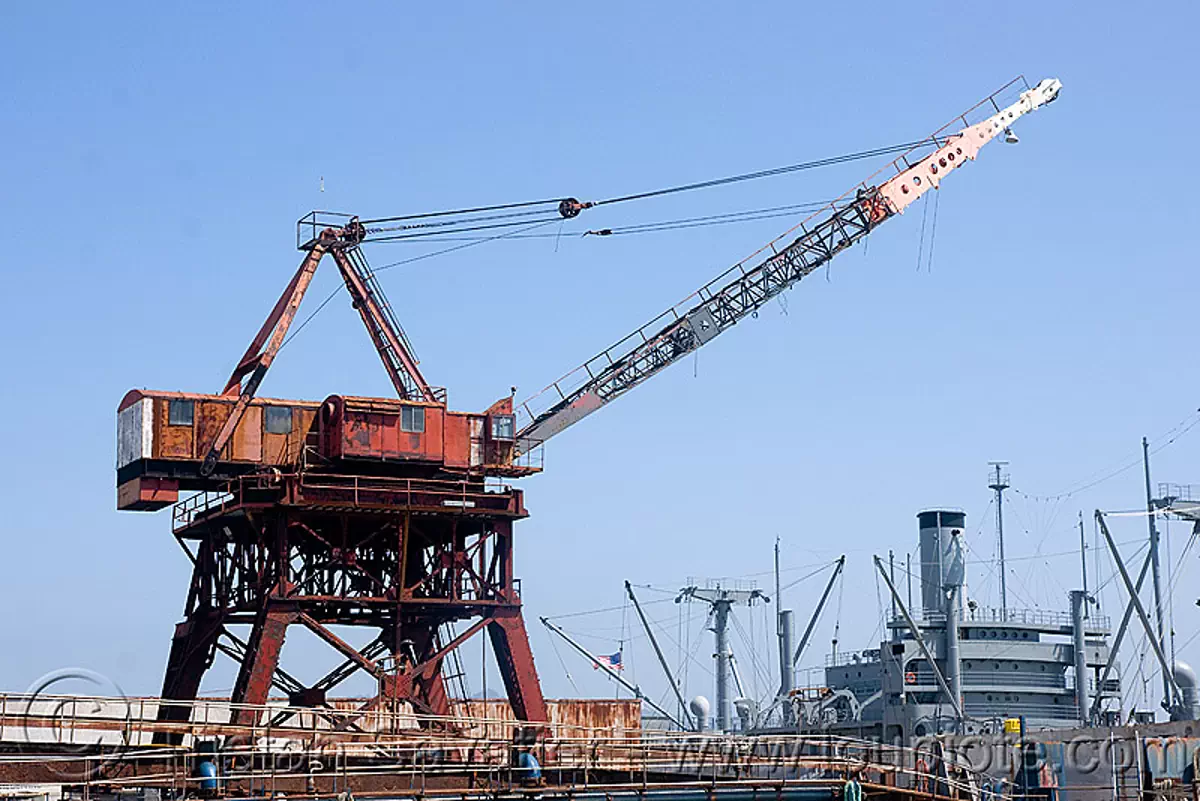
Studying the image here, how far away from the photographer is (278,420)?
196 feet

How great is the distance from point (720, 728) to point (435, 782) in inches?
1490

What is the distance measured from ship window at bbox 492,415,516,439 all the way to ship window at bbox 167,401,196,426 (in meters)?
11.3

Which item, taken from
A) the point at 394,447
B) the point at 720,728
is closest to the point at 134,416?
the point at 394,447

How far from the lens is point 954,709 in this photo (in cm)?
7612

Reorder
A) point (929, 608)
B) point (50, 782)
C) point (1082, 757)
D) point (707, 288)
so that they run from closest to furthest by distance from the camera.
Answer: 1. point (50, 782)
2. point (1082, 757)
3. point (707, 288)
4. point (929, 608)

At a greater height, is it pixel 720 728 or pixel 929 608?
pixel 929 608

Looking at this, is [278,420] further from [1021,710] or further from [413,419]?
[1021,710]

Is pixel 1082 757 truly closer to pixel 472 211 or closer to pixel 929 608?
pixel 929 608

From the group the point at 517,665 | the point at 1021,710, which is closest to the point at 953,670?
the point at 1021,710

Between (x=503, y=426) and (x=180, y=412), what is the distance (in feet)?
40.0

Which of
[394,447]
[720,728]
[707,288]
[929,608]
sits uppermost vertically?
[707,288]

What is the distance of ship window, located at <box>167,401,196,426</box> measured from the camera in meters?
58.6

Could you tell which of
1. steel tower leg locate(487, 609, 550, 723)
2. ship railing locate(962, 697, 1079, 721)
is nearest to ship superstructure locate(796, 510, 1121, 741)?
ship railing locate(962, 697, 1079, 721)

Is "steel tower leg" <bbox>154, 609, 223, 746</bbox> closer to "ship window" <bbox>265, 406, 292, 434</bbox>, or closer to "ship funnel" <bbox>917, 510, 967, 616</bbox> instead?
"ship window" <bbox>265, 406, 292, 434</bbox>
